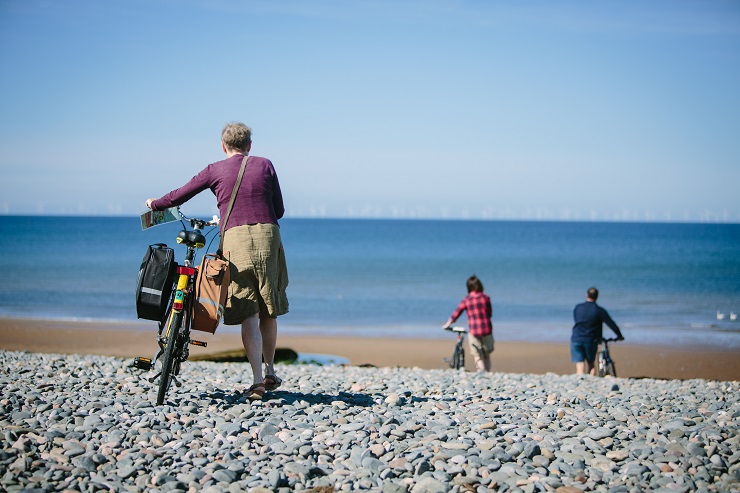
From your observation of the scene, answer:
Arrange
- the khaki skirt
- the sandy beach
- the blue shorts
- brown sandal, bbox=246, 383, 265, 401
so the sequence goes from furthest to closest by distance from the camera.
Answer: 1. the sandy beach
2. the blue shorts
3. brown sandal, bbox=246, 383, 265, 401
4. the khaki skirt

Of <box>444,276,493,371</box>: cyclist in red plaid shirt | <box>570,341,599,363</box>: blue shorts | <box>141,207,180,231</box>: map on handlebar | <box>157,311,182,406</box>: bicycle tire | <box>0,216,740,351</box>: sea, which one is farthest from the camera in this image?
<box>0,216,740,351</box>: sea

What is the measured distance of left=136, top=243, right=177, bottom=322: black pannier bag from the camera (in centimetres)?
549

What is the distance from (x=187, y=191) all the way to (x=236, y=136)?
24.0 inches

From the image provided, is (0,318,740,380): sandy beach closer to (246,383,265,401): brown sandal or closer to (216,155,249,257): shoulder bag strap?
(246,383,265,401): brown sandal

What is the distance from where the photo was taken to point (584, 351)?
11320 mm

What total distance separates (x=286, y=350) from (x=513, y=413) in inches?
333

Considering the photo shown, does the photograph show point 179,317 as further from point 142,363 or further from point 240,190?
point 240,190

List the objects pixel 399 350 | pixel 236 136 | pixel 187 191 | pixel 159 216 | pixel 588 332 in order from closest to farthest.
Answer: pixel 187 191 → pixel 236 136 → pixel 159 216 → pixel 588 332 → pixel 399 350

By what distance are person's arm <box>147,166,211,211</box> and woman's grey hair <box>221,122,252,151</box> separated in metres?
0.30

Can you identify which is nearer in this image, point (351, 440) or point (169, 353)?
point (351, 440)

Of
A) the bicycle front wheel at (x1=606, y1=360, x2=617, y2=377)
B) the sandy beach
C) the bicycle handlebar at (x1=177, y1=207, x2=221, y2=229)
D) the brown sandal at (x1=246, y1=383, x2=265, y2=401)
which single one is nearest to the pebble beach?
the brown sandal at (x1=246, y1=383, x2=265, y2=401)

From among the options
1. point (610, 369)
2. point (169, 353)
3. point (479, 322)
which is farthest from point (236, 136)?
point (610, 369)

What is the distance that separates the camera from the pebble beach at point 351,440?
13.9 ft

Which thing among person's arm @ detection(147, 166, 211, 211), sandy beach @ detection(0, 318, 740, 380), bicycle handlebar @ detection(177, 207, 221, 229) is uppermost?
person's arm @ detection(147, 166, 211, 211)
